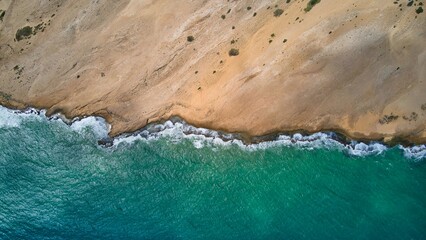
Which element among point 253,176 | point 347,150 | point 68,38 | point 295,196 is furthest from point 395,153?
point 68,38

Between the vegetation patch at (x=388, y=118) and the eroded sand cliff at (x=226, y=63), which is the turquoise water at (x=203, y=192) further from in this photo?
the eroded sand cliff at (x=226, y=63)

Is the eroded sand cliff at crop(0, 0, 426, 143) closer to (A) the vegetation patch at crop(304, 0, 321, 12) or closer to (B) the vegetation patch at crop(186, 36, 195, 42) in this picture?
(B) the vegetation patch at crop(186, 36, 195, 42)

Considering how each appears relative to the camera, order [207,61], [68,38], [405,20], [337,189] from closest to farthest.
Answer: [337,189], [405,20], [207,61], [68,38]

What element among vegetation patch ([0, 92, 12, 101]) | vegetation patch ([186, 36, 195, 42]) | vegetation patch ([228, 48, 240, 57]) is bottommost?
vegetation patch ([228, 48, 240, 57])

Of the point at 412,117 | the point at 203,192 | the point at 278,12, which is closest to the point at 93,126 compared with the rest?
the point at 203,192

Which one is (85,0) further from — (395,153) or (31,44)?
(395,153)

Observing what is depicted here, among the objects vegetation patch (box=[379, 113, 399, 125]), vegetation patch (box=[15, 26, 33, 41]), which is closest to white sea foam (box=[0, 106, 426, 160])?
vegetation patch (box=[379, 113, 399, 125])
